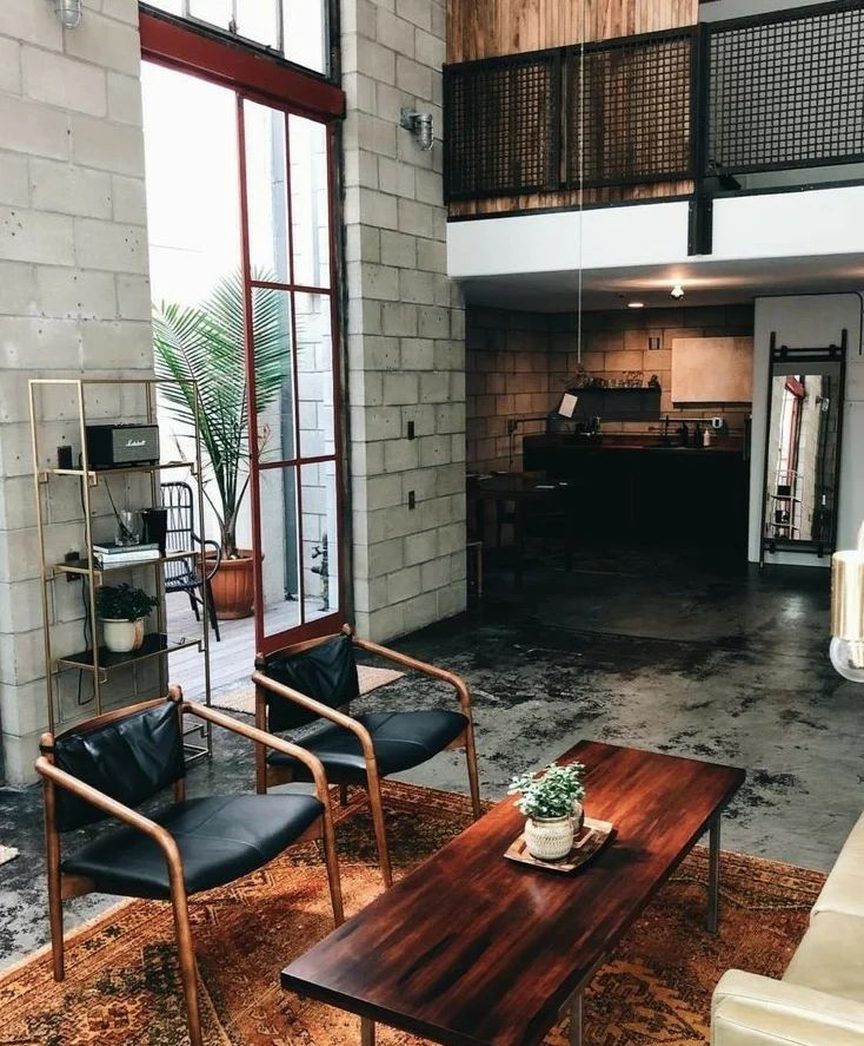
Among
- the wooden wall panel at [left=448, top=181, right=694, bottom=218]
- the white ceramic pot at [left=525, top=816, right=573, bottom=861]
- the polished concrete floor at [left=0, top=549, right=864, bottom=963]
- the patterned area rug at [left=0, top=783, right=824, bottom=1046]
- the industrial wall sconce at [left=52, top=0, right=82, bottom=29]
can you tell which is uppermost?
the industrial wall sconce at [left=52, top=0, right=82, bottom=29]

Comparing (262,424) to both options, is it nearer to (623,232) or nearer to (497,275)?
(497,275)

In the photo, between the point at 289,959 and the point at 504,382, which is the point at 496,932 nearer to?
the point at 289,959

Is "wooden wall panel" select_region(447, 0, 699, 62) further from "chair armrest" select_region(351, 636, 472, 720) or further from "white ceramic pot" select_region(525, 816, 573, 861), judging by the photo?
"white ceramic pot" select_region(525, 816, 573, 861)

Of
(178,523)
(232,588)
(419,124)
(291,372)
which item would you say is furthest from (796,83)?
(178,523)

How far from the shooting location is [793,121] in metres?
5.98

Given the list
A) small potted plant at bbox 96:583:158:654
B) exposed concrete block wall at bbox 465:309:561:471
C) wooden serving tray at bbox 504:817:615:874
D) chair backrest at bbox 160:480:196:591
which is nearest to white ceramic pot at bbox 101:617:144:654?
small potted plant at bbox 96:583:158:654

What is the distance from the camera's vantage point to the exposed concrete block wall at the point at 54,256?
13.5 feet

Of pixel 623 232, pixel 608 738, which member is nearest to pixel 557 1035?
pixel 608 738

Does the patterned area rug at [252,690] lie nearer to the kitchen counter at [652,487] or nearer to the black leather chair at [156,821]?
the black leather chair at [156,821]

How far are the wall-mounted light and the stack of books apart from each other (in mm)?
3422

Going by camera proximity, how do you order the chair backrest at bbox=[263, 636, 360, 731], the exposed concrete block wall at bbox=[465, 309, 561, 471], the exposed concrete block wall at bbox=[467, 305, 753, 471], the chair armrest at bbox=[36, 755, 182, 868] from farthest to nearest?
the exposed concrete block wall at bbox=[467, 305, 753, 471]
the exposed concrete block wall at bbox=[465, 309, 561, 471]
the chair backrest at bbox=[263, 636, 360, 731]
the chair armrest at bbox=[36, 755, 182, 868]

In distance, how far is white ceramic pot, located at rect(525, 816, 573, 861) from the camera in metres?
2.60

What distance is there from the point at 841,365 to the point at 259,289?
4.97 m

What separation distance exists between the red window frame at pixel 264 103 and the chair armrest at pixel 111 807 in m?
2.44
